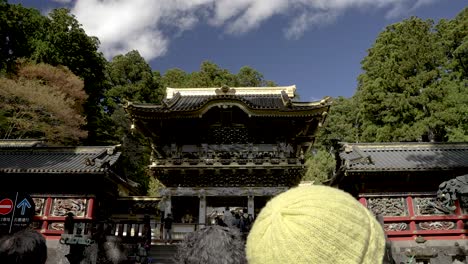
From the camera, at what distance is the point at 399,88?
22.7m

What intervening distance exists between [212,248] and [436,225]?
1337 centimetres

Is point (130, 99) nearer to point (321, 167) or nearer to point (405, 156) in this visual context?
point (321, 167)

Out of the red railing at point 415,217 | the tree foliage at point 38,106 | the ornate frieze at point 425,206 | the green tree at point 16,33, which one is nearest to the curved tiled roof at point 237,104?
the red railing at point 415,217

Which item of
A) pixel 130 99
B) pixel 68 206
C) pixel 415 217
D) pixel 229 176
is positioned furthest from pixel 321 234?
pixel 130 99

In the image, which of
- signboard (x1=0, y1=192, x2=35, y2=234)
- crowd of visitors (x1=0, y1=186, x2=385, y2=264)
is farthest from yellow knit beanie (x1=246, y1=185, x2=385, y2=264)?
signboard (x1=0, y1=192, x2=35, y2=234)

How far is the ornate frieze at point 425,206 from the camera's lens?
12.6m

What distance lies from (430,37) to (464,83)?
151 inches

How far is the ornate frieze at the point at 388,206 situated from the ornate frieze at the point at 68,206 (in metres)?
10.9

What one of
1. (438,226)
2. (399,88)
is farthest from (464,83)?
(438,226)

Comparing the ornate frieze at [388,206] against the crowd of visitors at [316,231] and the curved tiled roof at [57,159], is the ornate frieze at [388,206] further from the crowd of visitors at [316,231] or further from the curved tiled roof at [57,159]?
the crowd of visitors at [316,231]

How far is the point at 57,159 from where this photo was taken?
1416 centimetres

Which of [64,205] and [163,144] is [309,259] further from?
[163,144]

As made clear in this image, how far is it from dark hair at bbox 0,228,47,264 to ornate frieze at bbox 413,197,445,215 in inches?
518

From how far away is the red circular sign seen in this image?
306 inches
